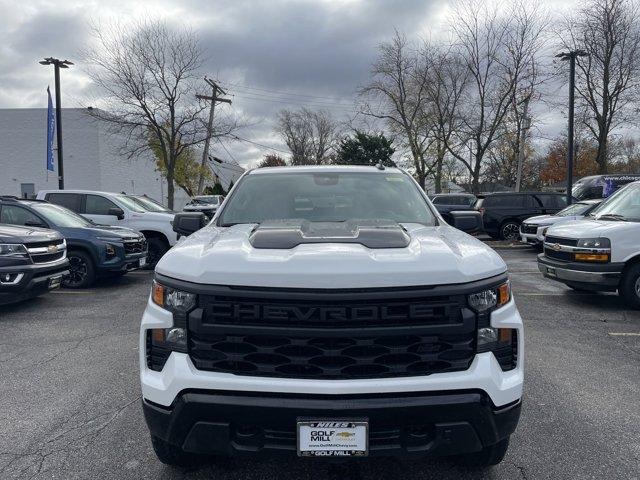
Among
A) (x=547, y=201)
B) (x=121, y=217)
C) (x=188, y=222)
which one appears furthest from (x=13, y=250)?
(x=547, y=201)

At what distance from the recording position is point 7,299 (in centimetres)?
698

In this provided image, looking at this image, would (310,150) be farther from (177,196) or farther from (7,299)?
(7,299)

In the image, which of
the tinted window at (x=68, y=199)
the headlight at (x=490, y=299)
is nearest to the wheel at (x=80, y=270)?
the tinted window at (x=68, y=199)

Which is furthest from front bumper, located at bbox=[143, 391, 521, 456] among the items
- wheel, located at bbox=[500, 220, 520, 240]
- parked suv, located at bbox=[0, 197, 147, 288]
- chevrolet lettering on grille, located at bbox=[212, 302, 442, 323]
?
wheel, located at bbox=[500, 220, 520, 240]

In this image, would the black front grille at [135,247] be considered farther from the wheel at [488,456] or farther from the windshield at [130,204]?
the wheel at [488,456]

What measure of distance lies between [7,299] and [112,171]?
32.8 metres

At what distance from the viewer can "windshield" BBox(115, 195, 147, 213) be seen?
11.8 meters

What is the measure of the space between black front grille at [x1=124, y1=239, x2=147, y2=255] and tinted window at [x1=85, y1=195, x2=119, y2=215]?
6.74 ft

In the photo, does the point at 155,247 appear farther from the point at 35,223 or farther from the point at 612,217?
the point at 612,217

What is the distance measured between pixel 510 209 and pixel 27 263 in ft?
47.6

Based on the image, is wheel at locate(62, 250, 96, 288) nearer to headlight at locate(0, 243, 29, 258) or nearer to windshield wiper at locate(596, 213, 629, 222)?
headlight at locate(0, 243, 29, 258)

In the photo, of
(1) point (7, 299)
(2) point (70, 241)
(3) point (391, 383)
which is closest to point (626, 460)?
(3) point (391, 383)

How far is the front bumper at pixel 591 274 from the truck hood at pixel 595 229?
0.42 m

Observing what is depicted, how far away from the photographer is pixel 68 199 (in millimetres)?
11688
